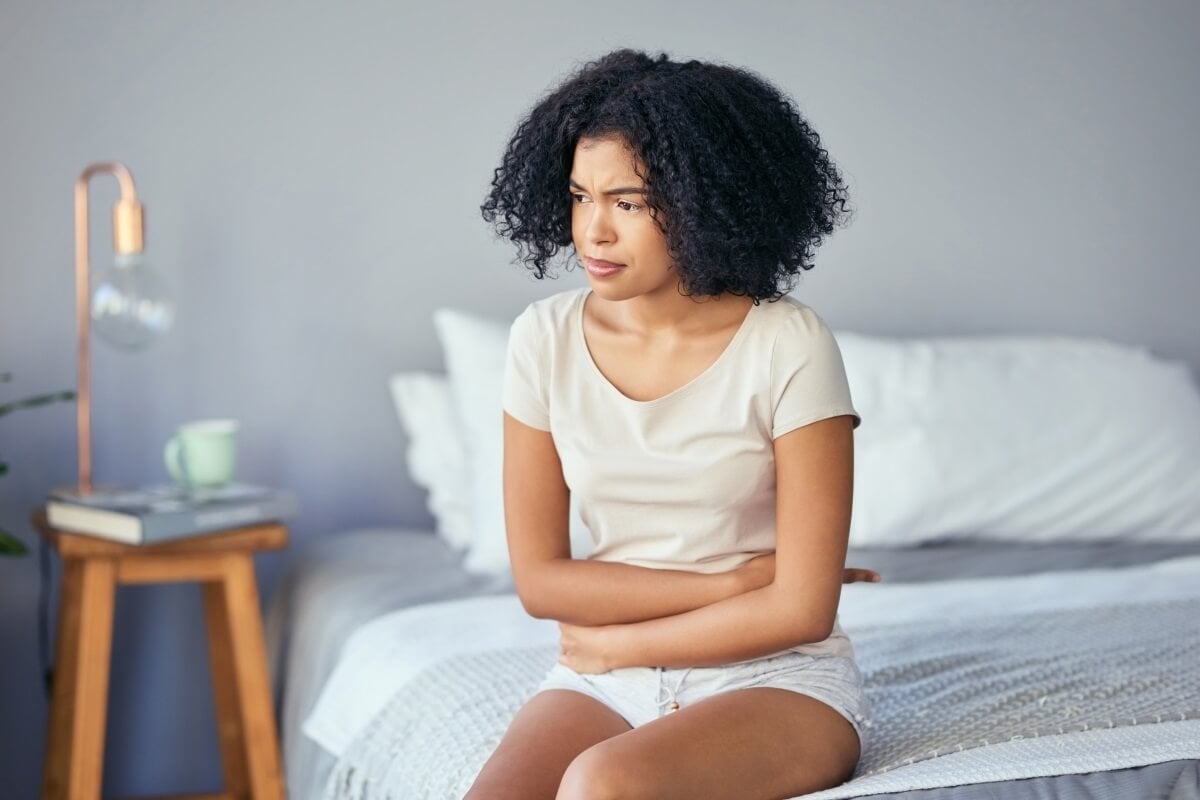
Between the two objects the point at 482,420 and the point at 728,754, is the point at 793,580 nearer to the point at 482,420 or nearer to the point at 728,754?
the point at 728,754

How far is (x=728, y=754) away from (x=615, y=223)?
0.48 meters

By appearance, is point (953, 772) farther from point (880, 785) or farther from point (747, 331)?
point (747, 331)

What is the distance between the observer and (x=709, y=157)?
47.4 inches

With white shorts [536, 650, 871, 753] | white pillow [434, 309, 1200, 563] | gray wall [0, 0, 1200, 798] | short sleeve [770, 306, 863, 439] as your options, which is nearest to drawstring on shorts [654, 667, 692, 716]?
white shorts [536, 650, 871, 753]

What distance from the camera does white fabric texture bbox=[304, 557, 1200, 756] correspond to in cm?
171

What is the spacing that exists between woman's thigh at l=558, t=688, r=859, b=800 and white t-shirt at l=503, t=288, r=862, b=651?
0.38ft

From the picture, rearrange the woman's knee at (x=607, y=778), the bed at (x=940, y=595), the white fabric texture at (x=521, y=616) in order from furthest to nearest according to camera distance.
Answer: the white fabric texture at (x=521, y=616) < the bed at (x=940, y=595) < the woman's knee at (x=607, y=778)

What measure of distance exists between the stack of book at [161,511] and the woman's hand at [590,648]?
33.3 inches

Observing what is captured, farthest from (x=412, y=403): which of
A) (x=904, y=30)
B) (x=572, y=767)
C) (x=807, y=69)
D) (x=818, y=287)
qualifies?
(x=572, y=767)

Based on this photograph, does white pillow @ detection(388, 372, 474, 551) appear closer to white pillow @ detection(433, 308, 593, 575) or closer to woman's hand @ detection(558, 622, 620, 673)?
white pillow @ detection(433, 308, 593, 575)

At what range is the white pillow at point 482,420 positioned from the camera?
2180 mm

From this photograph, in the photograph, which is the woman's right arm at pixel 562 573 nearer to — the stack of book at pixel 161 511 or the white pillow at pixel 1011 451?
the stack of book at pixel 161 511

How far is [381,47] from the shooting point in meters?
2.48

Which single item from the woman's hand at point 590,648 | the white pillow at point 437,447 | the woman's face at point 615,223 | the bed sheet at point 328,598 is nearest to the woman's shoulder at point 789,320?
the woman's face at point 615,223
